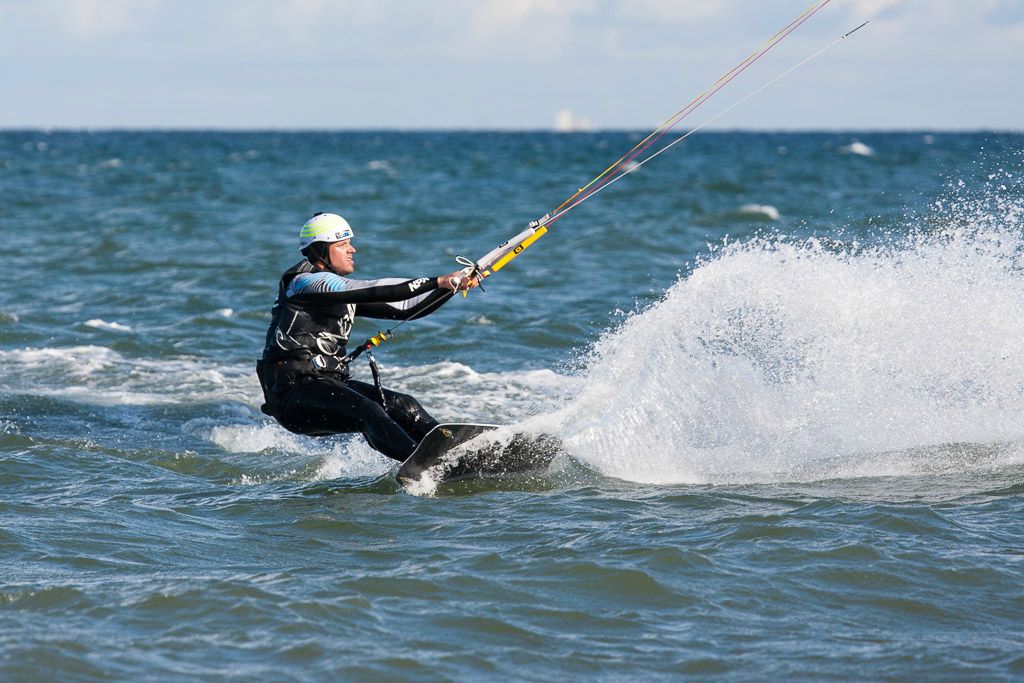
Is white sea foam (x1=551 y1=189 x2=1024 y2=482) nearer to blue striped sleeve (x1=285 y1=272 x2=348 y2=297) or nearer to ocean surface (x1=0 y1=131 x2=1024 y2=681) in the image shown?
ocean surface (x1=0 y1=131 x2=1024 y2=681)

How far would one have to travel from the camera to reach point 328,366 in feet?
24.3

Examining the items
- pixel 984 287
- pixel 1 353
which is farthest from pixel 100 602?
pixel 1 353

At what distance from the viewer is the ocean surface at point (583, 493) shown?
490 cm

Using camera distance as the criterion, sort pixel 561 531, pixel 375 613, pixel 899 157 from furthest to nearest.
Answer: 1. pixel 899 157
2. pixel 561 531
3. pixel 375 613

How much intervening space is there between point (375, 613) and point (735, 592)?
1.54 meters

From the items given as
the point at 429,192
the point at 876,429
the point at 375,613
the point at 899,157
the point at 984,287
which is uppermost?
the point at 899,157

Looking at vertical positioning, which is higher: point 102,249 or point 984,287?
point 102,249

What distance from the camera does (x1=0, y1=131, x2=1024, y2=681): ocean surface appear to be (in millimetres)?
4902

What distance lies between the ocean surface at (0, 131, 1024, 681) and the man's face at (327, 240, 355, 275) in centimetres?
131

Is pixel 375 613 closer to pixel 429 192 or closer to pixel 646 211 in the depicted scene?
pixel 646 211

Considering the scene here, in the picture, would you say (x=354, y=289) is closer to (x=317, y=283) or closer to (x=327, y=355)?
(x=317, y=283)

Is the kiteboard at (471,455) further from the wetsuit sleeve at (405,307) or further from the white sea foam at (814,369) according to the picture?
the wetsuit sleeve at (405,307)

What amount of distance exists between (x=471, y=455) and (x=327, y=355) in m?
1.06

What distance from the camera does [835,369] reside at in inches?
322
